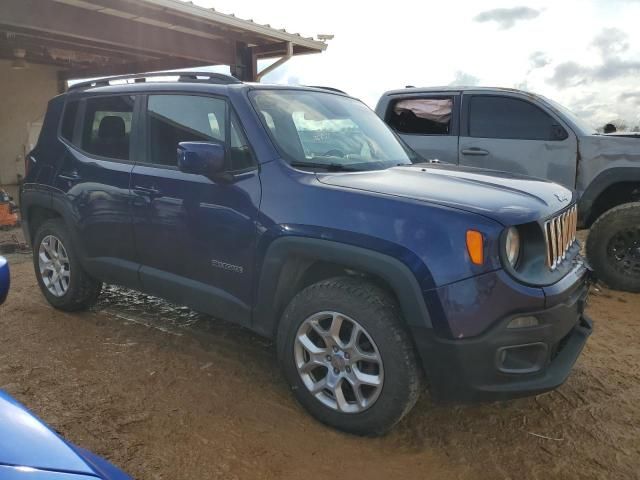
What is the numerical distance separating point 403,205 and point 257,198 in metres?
0.91

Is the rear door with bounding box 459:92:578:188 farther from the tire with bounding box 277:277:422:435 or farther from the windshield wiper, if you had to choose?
the tire with bounding box 277:277:422:435

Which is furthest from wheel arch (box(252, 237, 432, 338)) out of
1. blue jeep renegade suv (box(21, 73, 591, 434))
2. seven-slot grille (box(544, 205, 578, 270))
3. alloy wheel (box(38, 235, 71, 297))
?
alloy wheel (box(38, 235, 71, 297))

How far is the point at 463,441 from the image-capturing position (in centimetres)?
288

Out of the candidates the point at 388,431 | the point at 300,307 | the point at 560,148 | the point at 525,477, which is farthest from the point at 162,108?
the point at 560,148

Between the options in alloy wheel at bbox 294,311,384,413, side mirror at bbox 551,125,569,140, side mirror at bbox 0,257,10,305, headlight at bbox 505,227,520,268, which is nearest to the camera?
side mirror at bbox 0,257,10,305

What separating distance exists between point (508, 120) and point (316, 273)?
4063 millimetres

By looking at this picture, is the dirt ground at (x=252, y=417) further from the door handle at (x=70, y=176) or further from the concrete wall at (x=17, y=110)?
the concrete wall at (x=17, y=110)

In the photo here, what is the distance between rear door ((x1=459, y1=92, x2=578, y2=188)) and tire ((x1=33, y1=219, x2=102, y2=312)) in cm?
425

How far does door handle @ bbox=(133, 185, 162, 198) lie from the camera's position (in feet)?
12.0

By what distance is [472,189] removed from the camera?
291 cm

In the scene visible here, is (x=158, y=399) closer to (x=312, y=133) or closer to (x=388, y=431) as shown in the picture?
(x=388, y=431)

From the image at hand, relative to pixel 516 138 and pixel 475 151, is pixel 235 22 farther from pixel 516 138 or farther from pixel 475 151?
pixel 516 138

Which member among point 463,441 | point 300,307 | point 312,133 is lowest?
point 463,441

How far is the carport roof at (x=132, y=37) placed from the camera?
7879mm
